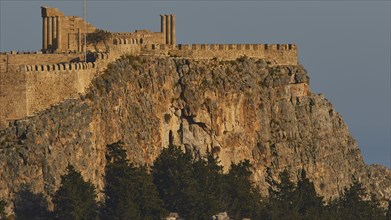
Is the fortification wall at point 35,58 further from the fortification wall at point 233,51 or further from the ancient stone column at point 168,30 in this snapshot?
the ancient stone column at point 168,30

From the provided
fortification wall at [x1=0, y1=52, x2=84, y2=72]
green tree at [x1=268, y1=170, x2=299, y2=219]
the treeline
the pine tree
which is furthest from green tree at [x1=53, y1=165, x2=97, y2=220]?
the pine tree

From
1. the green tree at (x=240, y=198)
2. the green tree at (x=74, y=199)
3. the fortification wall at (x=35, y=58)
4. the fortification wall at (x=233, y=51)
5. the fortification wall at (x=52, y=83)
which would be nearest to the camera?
the green tree at (x=74, y=199)

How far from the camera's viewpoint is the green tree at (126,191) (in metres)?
164

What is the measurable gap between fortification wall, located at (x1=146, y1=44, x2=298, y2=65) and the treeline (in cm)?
880

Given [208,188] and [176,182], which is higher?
[176,182]

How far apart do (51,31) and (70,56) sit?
10.9 metres

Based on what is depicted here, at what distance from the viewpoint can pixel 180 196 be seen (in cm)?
17050

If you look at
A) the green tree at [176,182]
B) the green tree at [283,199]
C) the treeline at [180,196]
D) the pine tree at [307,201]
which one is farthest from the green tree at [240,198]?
the green tree at [176,182]

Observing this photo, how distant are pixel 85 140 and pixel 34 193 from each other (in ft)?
29.9

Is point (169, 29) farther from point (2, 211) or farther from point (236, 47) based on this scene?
point (2, 211)

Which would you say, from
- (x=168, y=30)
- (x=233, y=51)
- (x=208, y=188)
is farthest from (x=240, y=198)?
(x=168, y=30)

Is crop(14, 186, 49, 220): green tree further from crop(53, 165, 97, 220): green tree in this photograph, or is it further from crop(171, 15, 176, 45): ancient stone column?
crop(171, 15, 176, 45): ancient stone column

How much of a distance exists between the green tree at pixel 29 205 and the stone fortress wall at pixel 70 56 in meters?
5.20

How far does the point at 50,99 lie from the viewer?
539 feet
